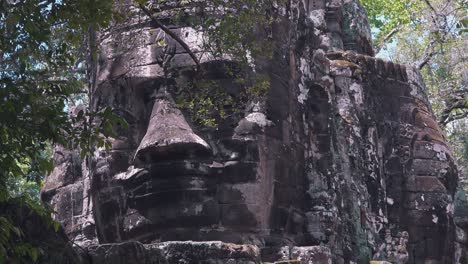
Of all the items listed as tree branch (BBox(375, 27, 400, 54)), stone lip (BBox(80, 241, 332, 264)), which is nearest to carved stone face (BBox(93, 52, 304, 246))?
stone lip (BBox(80, 241, 332, 264))

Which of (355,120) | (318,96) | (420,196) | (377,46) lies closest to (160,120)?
(318,96)

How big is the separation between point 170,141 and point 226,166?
24.2 inches

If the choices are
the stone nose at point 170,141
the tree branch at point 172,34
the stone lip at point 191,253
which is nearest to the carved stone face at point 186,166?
the stone nose at point 170,141

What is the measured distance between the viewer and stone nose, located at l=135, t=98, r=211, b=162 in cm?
1227

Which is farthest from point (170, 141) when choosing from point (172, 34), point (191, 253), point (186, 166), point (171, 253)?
point (171, 253)

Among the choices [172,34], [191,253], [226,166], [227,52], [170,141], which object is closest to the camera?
[191,253]

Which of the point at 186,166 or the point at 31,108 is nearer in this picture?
the point at 31,108

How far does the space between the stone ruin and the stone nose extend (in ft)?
0.04

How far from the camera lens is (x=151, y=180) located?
12359 mm

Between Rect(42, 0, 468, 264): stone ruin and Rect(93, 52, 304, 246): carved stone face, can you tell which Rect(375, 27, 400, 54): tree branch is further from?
Rect(93, 52, 304, 246): carved stone face

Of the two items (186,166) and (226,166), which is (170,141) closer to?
(186,166)

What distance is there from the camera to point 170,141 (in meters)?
12.3

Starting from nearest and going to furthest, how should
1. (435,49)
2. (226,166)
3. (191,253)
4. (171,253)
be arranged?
(171,253) → (191,253) → (226,166) → (435,49)

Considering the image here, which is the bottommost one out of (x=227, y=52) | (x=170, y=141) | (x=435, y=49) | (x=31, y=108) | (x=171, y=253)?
(x=171, y=253)
